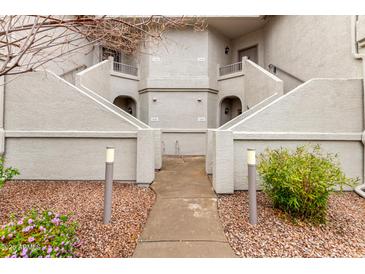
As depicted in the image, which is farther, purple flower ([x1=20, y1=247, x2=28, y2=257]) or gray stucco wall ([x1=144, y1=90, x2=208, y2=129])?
gray stucco wall ([x1=144, y1=90, x2=208, y2=129])

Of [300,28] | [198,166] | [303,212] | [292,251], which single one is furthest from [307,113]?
[300,28]

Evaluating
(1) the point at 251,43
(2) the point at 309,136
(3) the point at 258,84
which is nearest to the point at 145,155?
(2) the point at 309,136

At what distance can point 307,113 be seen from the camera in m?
5.21

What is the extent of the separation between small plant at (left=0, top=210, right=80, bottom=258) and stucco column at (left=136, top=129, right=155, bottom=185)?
9.10 feet

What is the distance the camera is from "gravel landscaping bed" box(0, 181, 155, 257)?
10.0 ft

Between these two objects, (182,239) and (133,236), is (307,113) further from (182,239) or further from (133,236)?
(133,236)

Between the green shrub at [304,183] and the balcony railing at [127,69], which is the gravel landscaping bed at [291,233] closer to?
the green shrub at [304,183]

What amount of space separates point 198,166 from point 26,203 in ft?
17.7

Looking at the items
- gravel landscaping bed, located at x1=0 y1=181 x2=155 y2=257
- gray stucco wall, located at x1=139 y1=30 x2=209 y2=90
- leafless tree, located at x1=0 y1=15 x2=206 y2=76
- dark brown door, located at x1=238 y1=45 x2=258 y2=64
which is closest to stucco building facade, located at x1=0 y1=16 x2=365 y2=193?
gravel landscaping bed, located at x1=0 y1=181 x2=155 y2=257

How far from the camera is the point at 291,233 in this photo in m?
3.29

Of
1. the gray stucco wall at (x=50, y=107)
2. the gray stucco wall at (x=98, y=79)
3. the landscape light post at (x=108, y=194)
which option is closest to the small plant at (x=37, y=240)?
the landscape light post at (x=108, y=194)

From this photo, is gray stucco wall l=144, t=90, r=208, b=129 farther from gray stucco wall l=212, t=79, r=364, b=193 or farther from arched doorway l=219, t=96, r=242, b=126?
gray stucco wall l=212, t=79, r=364, b=193

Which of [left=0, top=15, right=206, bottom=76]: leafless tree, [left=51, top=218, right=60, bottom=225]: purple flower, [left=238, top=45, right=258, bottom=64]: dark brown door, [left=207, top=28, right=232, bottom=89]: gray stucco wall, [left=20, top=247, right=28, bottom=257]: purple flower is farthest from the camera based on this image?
[left=238, top=45, right=258, bottom=64]: dark brown door

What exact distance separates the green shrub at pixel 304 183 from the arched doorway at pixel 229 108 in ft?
30.2
